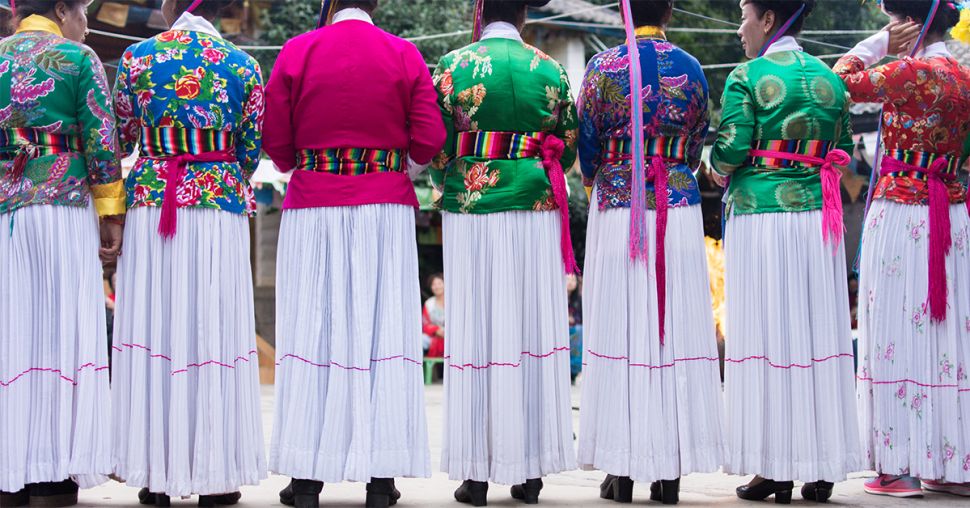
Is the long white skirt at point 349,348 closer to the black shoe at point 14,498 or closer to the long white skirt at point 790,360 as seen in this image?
the black shoe at point 14,498

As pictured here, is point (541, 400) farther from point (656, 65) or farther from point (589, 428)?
point (656, 65)

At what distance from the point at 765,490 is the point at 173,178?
10.2 feet

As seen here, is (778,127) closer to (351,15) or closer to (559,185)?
(559,185)

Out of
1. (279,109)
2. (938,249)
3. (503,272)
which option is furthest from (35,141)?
(938,249)

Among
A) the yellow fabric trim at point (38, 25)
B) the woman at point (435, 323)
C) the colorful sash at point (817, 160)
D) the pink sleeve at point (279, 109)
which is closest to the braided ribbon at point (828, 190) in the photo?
the colorful sash at point (817, 160)

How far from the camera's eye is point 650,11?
6488 mm

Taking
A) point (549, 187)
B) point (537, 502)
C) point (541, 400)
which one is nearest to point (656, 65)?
point (549, 187)

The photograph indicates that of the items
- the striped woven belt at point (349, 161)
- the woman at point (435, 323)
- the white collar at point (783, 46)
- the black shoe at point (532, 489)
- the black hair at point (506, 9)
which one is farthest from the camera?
the woman at point (435, 323)

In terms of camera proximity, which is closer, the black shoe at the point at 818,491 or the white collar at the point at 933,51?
the black shoe at the point at 818,491

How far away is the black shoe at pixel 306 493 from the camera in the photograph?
5805 millimetres

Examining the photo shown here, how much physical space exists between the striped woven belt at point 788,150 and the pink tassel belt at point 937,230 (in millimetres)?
708

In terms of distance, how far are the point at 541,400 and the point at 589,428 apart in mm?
291

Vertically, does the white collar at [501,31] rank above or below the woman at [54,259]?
above

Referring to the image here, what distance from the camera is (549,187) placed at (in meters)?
6.33
